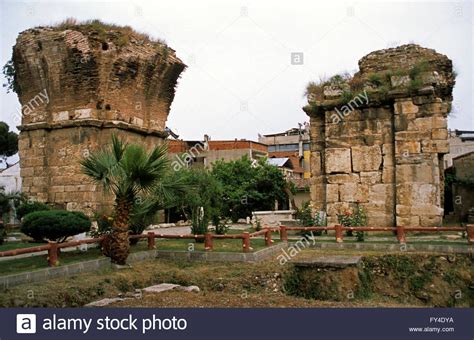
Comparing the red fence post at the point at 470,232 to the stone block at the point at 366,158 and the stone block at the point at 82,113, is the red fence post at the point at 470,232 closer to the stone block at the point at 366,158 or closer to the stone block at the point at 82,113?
the stone block at the point at 366,158

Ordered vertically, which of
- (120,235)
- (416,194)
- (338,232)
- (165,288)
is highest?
(416,194)

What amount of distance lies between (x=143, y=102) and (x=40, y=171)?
5167mm

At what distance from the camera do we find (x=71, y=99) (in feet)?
63.1

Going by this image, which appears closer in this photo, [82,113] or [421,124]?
[421,124]

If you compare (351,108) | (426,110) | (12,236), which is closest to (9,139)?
(12,236)

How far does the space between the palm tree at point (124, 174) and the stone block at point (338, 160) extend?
21.0ft

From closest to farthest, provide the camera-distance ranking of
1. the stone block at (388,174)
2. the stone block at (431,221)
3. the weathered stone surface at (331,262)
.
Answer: the weathered stone surface at (331,262)
the stone block at (431,221)
the stone block at (388,174)

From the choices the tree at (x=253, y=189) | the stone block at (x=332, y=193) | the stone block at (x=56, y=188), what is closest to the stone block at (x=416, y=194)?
the stone block at (x=332, y=193)

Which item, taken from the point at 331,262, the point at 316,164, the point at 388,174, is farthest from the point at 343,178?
the point at 331,262

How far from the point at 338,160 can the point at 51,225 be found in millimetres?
8937

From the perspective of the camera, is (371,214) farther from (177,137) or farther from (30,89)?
(177,137)

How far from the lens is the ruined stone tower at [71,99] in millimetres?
18875

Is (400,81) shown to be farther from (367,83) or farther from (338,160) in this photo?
(338,160)

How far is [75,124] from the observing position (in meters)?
19.0
